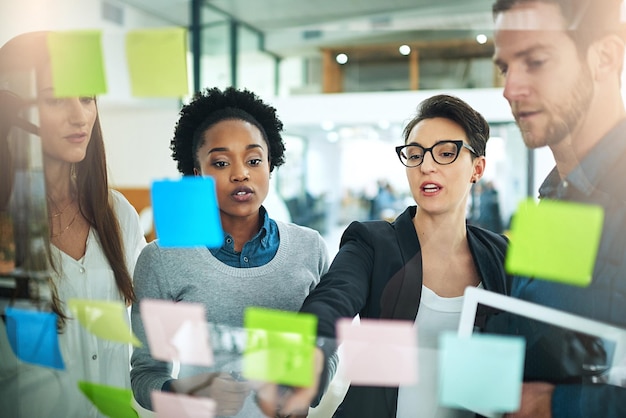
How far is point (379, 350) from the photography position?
2.56ft

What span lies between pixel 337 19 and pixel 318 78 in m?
0.11

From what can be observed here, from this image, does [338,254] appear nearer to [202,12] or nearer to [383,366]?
[383,366]

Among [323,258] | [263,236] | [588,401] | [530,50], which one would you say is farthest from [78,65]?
[588,401]

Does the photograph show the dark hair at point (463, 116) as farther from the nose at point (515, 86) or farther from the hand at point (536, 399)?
the hand at point (536, 399)

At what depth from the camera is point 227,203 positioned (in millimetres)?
870

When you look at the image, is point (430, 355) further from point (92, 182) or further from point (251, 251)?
point (92, 182)

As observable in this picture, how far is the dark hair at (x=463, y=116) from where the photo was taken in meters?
0.76

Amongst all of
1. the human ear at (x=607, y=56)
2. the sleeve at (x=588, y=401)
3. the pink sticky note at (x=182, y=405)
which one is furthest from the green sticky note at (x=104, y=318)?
the human ear at (x=607, y=56)

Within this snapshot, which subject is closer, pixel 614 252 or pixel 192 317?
pixel 614 252

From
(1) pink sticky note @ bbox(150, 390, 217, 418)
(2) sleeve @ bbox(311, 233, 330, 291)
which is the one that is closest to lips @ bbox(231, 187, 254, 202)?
(2) sleeve @ bbox(311, 233, 330, 291)

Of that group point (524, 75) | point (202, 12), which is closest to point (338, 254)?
point (524, 75)

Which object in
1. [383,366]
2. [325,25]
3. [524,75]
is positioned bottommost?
[383,366]

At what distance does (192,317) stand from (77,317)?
272 millimetres

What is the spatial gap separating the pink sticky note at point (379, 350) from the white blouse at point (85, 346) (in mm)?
479
